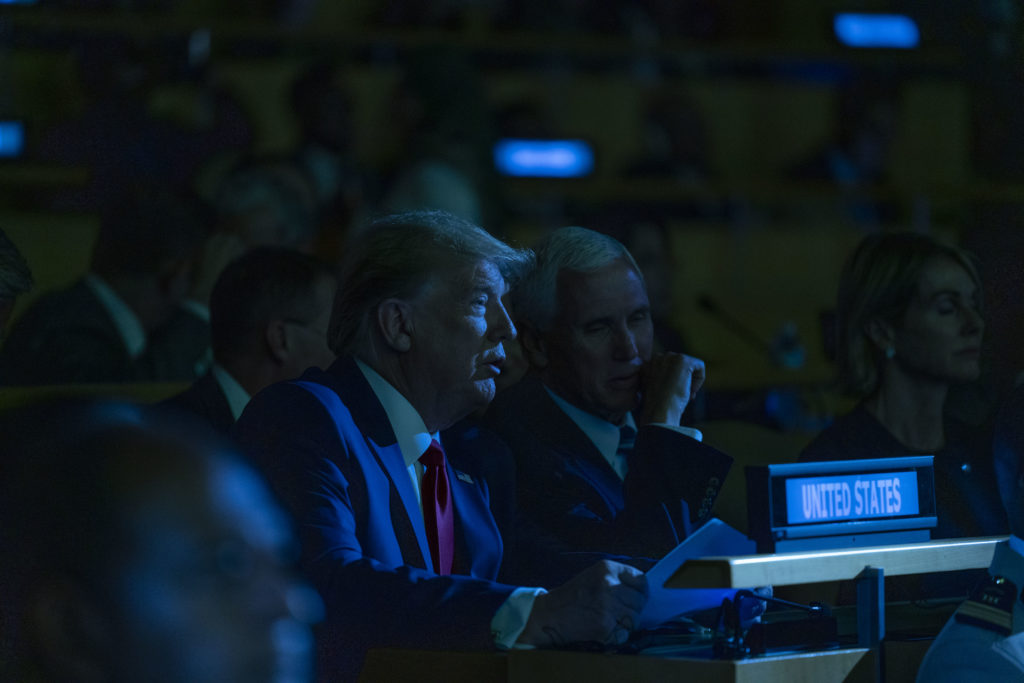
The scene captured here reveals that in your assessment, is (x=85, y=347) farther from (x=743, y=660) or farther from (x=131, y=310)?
(x=743, y=660)

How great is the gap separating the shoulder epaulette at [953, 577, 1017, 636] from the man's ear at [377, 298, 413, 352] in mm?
862

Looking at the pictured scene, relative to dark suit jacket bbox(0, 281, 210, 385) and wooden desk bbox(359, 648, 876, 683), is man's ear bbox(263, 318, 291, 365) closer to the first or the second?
dark suit jacket bbox(0, 281, 210, 385)

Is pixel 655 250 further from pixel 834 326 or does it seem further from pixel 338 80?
pixel 338 80

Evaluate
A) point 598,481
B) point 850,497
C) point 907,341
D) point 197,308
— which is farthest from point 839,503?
point 197,308

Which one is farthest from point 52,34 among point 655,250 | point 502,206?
point 655,250

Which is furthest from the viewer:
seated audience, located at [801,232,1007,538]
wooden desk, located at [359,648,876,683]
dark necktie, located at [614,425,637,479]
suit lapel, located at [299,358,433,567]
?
seated audience, located at [801,232,1007,538]

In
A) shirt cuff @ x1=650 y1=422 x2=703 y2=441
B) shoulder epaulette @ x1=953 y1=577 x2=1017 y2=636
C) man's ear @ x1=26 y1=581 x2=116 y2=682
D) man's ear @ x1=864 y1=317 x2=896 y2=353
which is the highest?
man's ear @ x1=26 y1=581 x2=116 y2=682

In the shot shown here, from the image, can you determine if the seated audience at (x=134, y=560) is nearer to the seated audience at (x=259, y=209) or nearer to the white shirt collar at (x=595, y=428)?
the white shirt collar at (x=595, y=428)

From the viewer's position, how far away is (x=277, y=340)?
120 inches

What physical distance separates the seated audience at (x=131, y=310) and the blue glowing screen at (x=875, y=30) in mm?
3879

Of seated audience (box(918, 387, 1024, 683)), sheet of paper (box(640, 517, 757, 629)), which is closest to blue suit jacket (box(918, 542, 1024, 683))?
seated audience (box(918, 387, 1024, 683))

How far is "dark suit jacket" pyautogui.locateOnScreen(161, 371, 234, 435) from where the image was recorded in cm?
281

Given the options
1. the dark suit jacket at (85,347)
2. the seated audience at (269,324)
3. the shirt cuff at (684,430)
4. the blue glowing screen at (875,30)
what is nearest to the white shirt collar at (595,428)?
the shirt cuff at (684,430)

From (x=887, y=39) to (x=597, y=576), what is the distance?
5.65 m
